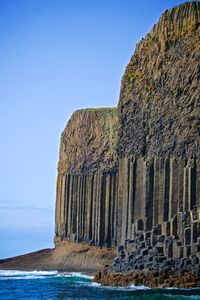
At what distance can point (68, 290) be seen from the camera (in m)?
66.2

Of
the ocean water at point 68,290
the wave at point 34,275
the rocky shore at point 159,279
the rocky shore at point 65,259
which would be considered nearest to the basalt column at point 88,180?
the rocky shore at point 65,259

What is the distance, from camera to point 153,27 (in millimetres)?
74250

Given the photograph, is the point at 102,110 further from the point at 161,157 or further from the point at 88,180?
the point at 161,157

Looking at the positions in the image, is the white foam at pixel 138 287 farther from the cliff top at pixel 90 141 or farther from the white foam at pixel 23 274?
the cliff top at pixel 90 141

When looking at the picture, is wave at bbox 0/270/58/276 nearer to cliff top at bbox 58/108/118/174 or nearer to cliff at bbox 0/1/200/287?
cliff top at bbox 58/108/118/174

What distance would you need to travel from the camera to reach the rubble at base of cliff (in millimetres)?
61094

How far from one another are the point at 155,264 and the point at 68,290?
23.1 feet

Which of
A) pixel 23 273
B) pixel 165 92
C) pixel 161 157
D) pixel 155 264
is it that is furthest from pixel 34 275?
pixel 155 264

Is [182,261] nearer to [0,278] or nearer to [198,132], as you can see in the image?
[198,132]

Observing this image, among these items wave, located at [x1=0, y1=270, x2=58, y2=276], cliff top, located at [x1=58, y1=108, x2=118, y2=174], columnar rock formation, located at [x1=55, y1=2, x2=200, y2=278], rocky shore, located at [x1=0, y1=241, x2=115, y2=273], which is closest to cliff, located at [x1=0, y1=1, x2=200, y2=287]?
columnar rock formation, located at [x1=55, y1=2, x2=200, y2=278]

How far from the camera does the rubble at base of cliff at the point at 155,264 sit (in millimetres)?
61094

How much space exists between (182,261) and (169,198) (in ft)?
25.4

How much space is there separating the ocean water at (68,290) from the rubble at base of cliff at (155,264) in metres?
1.08

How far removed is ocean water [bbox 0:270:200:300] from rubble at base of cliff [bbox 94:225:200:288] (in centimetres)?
108
